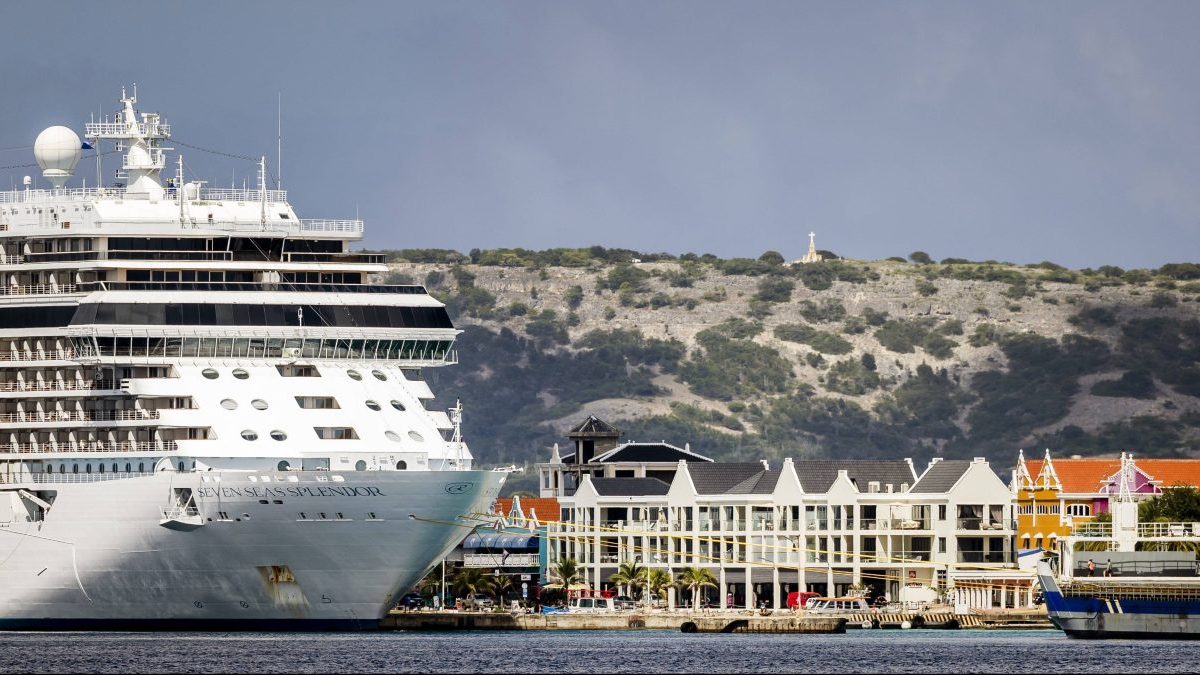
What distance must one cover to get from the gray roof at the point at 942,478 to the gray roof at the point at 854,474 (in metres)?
2.75

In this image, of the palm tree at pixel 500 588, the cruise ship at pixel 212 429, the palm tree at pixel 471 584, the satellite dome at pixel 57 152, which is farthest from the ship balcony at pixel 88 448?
the palm tree at pixel 500 588

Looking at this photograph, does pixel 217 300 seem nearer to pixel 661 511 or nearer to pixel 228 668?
pixel 228 668

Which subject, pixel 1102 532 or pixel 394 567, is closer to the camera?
pixel 394 567

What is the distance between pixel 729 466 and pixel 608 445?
2393cm

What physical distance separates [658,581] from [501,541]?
23.0 m

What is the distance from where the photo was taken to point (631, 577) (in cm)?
14375

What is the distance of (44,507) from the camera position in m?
101

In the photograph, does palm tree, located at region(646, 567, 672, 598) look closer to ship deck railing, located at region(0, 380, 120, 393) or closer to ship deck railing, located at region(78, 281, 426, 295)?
ship deck railing, located at region(78, 281, 426, 295)

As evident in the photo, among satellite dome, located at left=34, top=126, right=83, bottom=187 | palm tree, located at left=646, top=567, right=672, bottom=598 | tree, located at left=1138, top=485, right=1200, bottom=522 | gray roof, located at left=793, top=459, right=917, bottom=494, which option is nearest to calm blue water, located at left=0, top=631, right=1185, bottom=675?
tree, located at left=1138, top=485, right=1200, bottom=522

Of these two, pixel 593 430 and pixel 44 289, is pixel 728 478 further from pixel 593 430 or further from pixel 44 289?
pixel 44 289

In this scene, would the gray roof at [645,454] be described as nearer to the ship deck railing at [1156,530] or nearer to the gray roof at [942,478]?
the gray roof at [942,478]

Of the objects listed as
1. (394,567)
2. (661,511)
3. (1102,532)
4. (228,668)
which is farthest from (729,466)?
(228,668)

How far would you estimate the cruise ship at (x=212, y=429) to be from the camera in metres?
98.1

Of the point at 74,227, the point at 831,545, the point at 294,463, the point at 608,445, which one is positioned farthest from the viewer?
the point at 608,445
